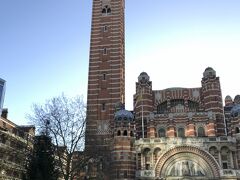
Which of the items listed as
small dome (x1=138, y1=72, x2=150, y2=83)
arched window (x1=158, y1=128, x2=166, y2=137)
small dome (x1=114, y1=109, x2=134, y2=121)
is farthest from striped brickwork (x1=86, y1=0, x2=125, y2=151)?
arched window (x1=158, y1=128, x2=166, y2=137)

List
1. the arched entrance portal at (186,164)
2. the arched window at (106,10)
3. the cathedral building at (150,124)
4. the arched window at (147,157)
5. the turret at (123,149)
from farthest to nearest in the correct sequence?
the arched window at (106,10), the arched window at (147,157), the turret at (123,149), the cathedral building at (150,124), the arched entrance portal at (186,164)

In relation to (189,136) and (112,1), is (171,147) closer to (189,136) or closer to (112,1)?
(189,136)

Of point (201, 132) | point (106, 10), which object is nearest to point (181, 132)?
point (201, 132)

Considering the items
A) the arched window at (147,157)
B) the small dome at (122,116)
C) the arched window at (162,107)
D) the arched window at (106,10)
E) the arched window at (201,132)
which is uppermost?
the arched window at (106,10)

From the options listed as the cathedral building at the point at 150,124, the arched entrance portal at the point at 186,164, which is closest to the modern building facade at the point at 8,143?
the cathedral building at the point at 150,124

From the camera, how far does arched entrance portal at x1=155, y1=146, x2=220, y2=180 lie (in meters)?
48.1

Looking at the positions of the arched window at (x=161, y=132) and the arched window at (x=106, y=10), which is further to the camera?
the arched window at (x=106, y=10)

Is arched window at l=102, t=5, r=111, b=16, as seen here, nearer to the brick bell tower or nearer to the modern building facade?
the brick bell tower

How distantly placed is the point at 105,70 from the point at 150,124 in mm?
13402

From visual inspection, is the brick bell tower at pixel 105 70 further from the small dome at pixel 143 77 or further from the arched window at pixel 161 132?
the arched window at pixel 161 132

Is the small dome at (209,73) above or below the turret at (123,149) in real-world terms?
above

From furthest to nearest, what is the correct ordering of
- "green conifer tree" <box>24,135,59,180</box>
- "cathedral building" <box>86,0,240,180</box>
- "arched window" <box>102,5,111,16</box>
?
"arched window" <box>102,5,111,16</box>, "cathedral building" <box>86,0,240,180</box>, "green conifer tree" <box>24,135,59,180</box>

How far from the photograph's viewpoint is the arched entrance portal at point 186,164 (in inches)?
1895

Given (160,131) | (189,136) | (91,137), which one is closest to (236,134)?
(189,136)
